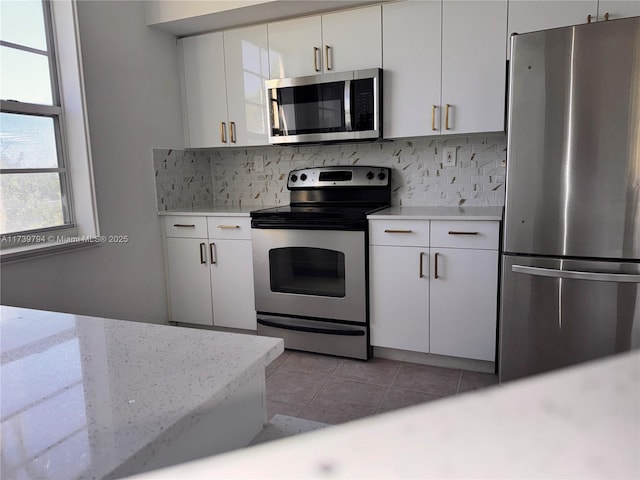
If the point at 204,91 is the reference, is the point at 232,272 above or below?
below

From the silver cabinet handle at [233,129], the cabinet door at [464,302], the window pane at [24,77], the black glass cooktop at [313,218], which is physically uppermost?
the window pane at [24,77]

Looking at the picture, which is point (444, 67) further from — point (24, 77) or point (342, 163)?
point (24, 77)

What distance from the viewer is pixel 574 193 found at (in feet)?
6.48

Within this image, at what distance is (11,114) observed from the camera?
232 cm

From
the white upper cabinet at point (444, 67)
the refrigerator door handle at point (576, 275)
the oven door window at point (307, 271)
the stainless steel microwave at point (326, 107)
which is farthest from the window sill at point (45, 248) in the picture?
the refrigerator door handle at point (576, 275)

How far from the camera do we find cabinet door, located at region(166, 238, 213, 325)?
319 centimetres

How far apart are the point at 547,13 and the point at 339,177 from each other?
5.03ft

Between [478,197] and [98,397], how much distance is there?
2.70 metres

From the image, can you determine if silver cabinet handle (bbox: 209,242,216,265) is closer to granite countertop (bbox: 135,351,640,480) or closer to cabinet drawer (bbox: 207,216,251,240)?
cabinet drawer (bbox: 207,216,251,240)

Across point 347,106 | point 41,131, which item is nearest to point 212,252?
point 41,131

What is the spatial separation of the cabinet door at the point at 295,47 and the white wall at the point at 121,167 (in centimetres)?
81

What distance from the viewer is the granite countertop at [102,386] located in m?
0.57

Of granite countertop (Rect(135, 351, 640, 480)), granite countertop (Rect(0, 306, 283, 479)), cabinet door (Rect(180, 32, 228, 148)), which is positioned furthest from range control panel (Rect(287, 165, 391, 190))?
granite countertop (Rect(135, 351, 640, 480))

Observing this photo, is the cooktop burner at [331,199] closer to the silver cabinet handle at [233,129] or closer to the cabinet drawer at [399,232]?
the cabinet drawer at [399,232]
